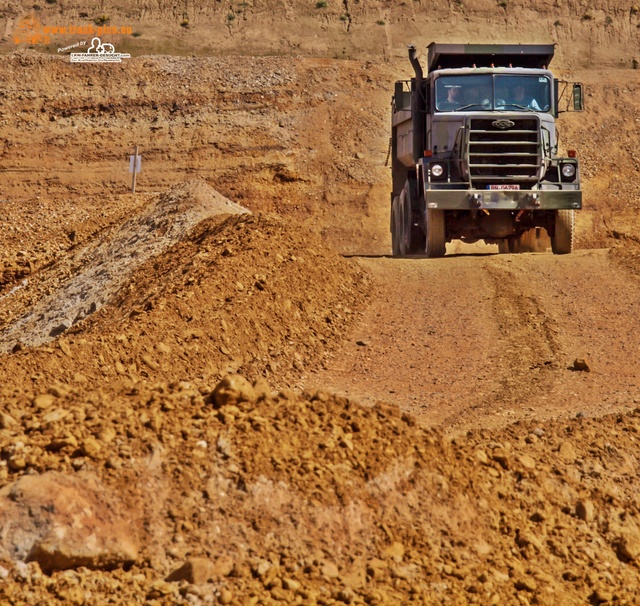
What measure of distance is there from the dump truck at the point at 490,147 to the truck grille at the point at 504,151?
0.02 meters

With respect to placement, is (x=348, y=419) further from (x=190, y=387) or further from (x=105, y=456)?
(x=105, y=456)

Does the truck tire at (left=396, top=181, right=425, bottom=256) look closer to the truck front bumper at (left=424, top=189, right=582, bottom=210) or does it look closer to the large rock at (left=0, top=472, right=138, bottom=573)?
the truck front bumper at (left=424, top=189, right=582, bottom=210)

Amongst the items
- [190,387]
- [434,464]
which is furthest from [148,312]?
[434,464]

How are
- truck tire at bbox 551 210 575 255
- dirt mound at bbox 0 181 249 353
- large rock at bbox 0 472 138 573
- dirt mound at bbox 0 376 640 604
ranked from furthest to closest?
truck tire at bbox 551 210 575 255 → dirt mound at bbox 0 181 249 353 → dirt mound at bbox 0 376 640 604 → large rock at bbox 0 472 138 573

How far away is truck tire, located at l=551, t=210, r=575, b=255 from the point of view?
19.2 metres

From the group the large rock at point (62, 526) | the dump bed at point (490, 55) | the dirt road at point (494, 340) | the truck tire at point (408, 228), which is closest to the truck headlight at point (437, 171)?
the dirt road at point (494, 340)

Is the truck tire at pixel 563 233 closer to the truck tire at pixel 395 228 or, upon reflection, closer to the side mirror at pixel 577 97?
the side mirror at pixel 577 97

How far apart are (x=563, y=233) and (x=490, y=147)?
212 cm

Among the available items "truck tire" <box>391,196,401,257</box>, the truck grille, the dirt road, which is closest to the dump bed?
the truck grille

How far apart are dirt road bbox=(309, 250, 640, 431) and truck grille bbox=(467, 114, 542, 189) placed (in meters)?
1.38

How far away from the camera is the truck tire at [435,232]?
19031 mm

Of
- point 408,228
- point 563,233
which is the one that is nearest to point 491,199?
point 563,233

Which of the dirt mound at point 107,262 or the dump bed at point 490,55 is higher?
the dump bed at point 490,55

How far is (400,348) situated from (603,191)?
25089 millimetres
